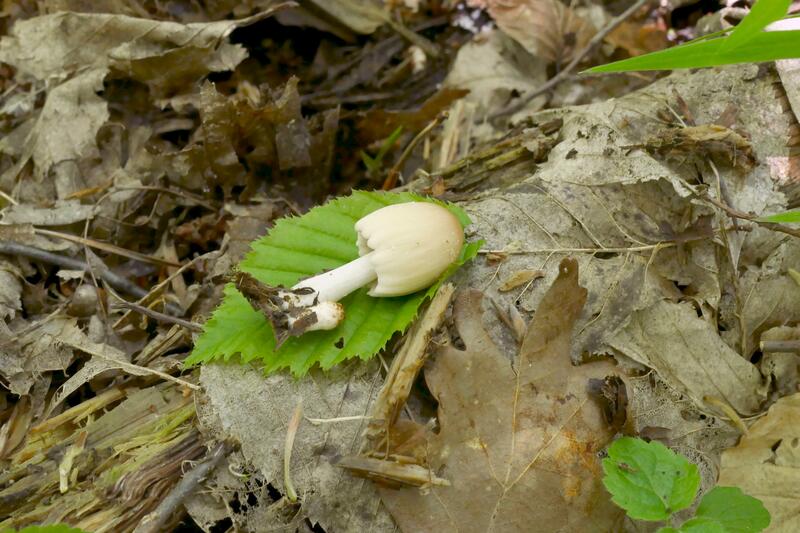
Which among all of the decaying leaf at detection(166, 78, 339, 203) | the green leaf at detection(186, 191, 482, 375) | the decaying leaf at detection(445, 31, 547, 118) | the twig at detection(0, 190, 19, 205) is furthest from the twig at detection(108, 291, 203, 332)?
the decaying leaf at detection(445, 31, 547, 118)

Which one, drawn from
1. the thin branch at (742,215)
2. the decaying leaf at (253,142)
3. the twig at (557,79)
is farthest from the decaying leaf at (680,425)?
the twig at (557,79)

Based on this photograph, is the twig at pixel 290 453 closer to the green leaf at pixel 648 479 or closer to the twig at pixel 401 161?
the green leaf at pixel 648 479

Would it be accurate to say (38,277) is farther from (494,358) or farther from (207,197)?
(494,358)

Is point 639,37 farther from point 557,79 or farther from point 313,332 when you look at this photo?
point 313,332

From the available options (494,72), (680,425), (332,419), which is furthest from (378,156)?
(680,425)

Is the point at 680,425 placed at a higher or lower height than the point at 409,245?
lower

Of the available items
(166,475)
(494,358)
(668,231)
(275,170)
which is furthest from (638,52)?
(166,475)

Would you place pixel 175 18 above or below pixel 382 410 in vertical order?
above
